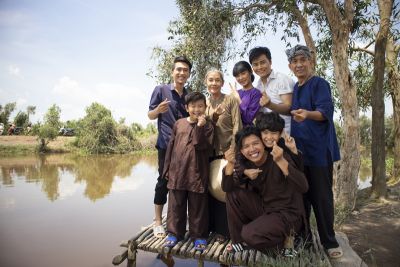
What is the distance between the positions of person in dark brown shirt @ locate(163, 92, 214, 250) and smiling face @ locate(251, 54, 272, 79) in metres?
0.56

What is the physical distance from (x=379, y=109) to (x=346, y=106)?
78 centimetres

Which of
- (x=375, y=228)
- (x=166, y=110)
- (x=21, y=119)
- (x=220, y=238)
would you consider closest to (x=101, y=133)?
(x=21, y=119)

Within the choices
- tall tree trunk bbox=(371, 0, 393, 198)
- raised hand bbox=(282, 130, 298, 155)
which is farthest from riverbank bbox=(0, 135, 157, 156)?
raised hand bbox=(282, 130, 298, 155)

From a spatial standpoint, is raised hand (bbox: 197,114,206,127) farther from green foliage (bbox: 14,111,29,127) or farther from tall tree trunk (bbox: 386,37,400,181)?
green foliage (bbox: 14,111,29,127)

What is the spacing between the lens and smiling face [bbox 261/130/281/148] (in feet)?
8.63

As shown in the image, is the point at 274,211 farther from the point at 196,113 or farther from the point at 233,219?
the point at 196,113

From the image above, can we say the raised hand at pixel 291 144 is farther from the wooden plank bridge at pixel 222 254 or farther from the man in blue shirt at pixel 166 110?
the man in blue shirt at pixel 166 110

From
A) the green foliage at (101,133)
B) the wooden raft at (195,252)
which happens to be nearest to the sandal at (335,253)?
the wooden raft at (195,252)

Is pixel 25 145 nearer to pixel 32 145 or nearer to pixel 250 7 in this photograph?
pixel 32 145

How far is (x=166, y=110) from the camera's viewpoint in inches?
133

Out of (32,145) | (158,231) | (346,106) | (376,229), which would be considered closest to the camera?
(158,231)

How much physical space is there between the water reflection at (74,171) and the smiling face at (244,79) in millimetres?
9953

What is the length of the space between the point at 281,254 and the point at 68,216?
27.8 feet

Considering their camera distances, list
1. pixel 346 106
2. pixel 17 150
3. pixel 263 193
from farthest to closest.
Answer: pixel 17 150
pixel 346 106
pixel 263 193
